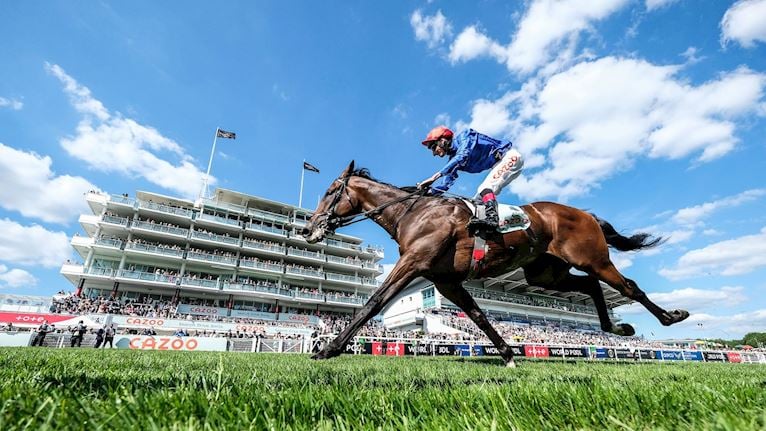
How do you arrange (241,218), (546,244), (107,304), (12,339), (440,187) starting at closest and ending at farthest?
(546,244) < (440,187) < (12,339) < (107,304) < (241,218)

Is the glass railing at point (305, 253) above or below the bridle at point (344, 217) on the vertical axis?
above

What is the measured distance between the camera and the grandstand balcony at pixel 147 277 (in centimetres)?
4231

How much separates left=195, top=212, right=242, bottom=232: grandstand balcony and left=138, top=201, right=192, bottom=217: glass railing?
151cm

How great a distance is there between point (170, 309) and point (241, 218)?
1754 centimetres

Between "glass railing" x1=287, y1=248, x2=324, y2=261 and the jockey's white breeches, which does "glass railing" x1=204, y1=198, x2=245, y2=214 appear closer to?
"glass railing" x1=287, y1=248, x2=324, y2=261

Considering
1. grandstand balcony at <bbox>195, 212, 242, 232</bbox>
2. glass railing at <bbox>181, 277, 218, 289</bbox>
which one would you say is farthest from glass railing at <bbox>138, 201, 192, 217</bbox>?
glass railing at <bbox>181, 277, 218, 289</bbox>

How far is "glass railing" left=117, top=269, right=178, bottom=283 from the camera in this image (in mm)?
42344

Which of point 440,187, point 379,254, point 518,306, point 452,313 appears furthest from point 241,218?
point 440,187

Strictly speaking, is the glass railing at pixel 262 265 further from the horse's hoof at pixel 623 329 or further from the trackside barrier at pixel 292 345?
the horse's hoof at pixel 623 329

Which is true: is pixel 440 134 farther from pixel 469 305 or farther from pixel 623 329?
pixel 623 329

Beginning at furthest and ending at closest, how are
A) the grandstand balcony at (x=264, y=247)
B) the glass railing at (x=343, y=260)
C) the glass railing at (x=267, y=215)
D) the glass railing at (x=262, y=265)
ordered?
the glass railing at (x=343, y=260) < the glass railing at (x=267, y=215) < the grandstand balcony at (x=264, y=247) < the glass railing at (x=262, y=265)

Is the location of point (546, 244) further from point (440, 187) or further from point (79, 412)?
point (79, 412)

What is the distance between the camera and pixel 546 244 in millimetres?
5324

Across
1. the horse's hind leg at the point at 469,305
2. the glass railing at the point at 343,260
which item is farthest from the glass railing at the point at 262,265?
the horse's hind leg at the point at 469,305
